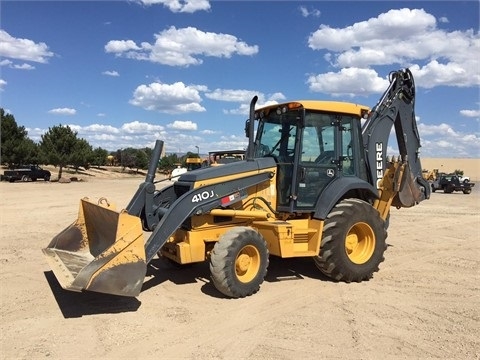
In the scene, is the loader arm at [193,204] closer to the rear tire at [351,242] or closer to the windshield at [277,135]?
the windshield at [277,135]

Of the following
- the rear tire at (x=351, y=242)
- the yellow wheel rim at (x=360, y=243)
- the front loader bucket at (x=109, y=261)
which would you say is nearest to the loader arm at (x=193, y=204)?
the front loader bucket at (x=109, y=261)

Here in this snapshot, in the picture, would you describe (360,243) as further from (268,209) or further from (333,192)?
(268,209)

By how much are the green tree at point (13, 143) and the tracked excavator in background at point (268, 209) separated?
37.7 m

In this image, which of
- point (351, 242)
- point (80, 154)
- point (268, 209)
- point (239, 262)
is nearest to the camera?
point (239, 262)

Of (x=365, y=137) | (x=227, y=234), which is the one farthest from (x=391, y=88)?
(x=227, y=234)

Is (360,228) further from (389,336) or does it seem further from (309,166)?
(389,336)

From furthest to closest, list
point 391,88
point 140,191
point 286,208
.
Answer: point 391,88 < point 286,208 < point 140,191

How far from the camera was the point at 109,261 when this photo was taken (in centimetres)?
511

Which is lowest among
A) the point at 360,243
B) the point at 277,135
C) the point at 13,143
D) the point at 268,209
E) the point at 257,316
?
the point at 257,316

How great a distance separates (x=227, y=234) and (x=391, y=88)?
491cm

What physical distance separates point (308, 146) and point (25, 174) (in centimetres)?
3581

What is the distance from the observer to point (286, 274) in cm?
Result: 752

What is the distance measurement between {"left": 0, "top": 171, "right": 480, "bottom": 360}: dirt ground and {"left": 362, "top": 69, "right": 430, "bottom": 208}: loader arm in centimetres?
139

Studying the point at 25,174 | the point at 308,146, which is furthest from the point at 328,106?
the point at 25,174
